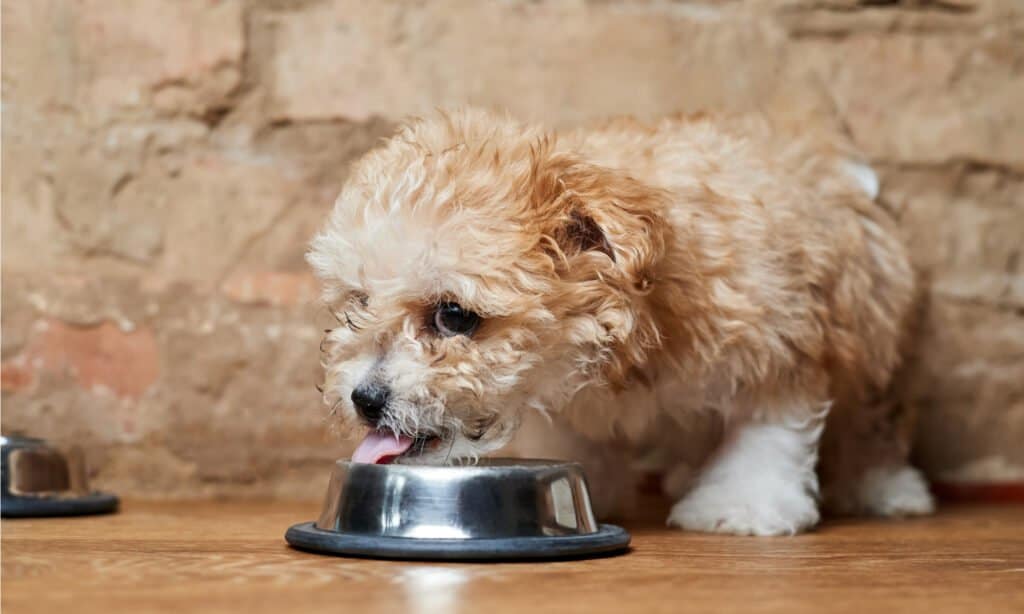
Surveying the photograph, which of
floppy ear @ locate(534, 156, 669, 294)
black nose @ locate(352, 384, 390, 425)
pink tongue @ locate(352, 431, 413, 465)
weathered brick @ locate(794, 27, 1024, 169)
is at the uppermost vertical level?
weathered brick @ locate(794, 27, 1024, 169)

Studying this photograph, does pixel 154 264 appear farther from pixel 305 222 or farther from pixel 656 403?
pixel 656 403

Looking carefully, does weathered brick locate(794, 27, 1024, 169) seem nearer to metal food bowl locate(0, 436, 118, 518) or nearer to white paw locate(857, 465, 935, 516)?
white paw locate(857, 465, 935, 516)

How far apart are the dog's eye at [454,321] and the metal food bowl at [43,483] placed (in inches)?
45.1

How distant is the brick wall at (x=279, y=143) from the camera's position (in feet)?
11.3

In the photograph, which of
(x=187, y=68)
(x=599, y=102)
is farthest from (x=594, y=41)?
(x=187, y=68)

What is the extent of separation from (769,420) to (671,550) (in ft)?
1.91

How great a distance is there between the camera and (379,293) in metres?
2.34

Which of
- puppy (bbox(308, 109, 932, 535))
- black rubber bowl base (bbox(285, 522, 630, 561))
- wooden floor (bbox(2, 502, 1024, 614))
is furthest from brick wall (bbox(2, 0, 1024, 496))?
black rubber bowl base (bbox(285, 522, 630, 561))

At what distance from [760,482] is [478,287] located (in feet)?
3.01

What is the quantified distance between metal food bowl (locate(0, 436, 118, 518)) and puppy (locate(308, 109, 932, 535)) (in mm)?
893

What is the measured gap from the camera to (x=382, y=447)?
236cm

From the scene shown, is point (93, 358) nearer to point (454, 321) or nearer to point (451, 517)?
point (454, 321)

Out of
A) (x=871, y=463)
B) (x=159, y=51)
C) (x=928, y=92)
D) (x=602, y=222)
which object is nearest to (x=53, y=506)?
(x=159, y=51)

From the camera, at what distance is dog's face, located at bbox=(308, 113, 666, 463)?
2.30m
